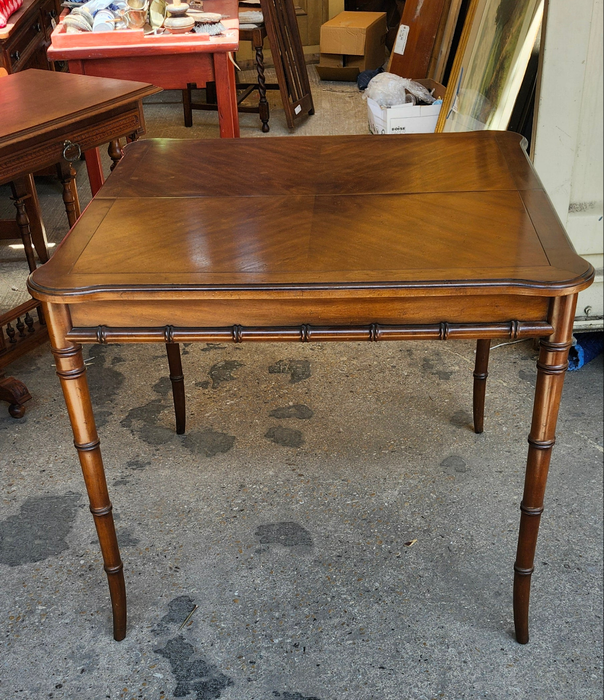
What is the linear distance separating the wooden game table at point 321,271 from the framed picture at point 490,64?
49.0 inches

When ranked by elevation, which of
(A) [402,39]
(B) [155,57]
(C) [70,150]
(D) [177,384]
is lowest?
(D) [177,384]

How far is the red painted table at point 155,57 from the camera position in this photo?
130 inches

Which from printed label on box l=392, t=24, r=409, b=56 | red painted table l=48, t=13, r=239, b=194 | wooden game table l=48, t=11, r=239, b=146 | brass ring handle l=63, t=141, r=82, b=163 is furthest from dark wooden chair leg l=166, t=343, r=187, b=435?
printed label on box l=392, t=24, r=409, b=56

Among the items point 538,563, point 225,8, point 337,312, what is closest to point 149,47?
point 225,8

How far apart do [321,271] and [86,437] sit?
2.04ft

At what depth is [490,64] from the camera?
10.2ft

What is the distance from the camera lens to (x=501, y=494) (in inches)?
85.1

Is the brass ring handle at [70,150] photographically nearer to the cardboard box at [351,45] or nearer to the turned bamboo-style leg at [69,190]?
the turned bamboo-style leg at [69,190]

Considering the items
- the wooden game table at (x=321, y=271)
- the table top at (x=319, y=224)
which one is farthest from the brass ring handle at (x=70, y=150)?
the wooden game table at (x=321, y=271)

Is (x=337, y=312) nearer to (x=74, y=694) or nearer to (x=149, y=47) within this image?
(x=74, y=694)

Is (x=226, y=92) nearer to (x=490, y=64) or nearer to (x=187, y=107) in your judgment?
(x=490, y=64)

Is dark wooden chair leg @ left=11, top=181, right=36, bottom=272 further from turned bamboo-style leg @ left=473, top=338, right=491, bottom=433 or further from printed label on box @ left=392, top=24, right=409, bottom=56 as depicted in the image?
printed label on box @ left=392, top=24, right=409, bottom=56

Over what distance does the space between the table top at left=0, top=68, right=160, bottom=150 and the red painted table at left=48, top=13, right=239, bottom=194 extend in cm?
54

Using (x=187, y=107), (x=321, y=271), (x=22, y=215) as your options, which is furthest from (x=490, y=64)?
(x=187, y=107)
